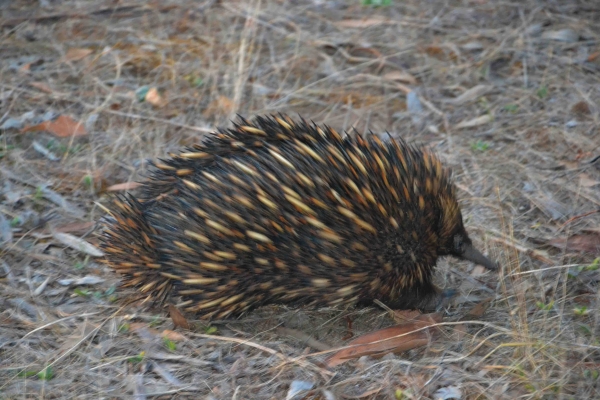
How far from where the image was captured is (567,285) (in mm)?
3461

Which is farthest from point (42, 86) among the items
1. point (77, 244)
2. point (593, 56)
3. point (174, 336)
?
point (593, 56)

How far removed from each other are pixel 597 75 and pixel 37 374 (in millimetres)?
3925

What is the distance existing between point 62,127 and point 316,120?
1.63m

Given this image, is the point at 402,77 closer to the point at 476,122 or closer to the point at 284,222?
the point at 476,122

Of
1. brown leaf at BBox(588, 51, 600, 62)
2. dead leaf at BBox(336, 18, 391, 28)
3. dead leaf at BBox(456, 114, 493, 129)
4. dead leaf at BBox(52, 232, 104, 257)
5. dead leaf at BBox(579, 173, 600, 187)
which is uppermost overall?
dead leaf at BBox(336, 18, 391, 28)

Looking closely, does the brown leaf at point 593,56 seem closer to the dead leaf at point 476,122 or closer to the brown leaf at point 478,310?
the dead leaf at point 476,122

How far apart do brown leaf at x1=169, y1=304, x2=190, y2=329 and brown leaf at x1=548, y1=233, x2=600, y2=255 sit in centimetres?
184

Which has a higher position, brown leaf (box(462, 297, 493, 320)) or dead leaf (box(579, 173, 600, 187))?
dead leaf (box(579, 173, 600, 187))

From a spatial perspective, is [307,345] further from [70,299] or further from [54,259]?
[54,259]

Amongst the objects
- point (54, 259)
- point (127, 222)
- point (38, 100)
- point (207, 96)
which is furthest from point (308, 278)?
point (38, 100)

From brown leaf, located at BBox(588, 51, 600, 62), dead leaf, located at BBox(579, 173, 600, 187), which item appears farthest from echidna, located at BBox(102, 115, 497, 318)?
brown leaf, located at BBox(588, 51, 600, 62)

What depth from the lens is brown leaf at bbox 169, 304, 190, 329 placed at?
3.36 meters

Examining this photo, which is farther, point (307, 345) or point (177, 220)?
point (307, 345)

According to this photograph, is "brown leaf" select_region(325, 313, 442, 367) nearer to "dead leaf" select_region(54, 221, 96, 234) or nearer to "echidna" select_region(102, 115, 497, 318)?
"echidna" select_region(102, 115, 497, 318)
